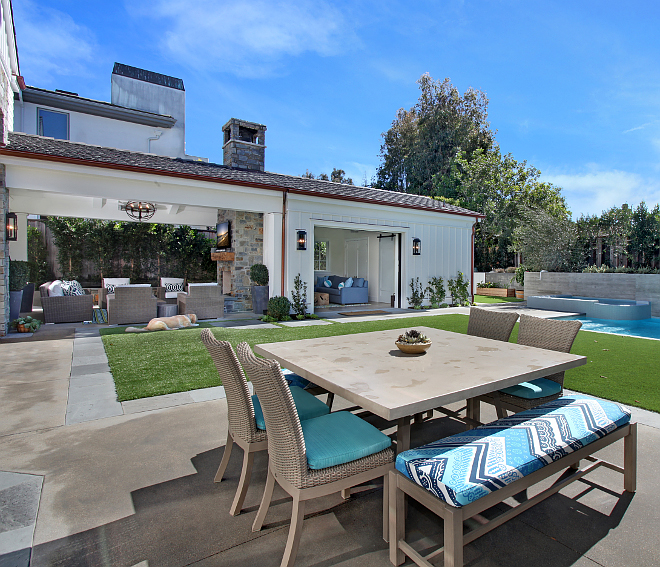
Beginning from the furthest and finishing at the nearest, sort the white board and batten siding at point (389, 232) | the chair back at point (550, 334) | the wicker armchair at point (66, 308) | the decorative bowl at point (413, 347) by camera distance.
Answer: the white board and batten siding at point (389, 232) → the wicker armchair at point (66, 308) → the chair back at point (550, 334) → the decorative bowl at point (413, 347)

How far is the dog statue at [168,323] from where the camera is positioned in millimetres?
7523

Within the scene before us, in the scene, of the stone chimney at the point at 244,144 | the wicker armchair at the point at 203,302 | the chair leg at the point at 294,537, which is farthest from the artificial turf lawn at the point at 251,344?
the stone chimney at the point at 244,144

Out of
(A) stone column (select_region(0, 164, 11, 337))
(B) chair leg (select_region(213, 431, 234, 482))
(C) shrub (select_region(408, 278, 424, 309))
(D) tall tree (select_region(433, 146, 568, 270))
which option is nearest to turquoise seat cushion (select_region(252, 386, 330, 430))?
(B) chair leg (select_region(213, 431, 234, 482))

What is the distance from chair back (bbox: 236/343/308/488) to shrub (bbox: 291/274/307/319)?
752cm

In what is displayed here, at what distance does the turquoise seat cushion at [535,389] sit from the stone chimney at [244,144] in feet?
31.9

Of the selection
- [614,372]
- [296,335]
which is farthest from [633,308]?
[296,335]

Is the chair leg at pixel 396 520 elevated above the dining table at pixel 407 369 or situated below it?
below

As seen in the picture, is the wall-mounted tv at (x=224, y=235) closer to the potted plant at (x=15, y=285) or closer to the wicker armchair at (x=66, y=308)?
the wicker armchair at (x=66, y=308)

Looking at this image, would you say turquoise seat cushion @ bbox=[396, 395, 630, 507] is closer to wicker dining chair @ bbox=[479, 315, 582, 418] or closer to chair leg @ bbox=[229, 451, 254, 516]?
wicker dining chair @ bbox=[479, 315, 582, 418]

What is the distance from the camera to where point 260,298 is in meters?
9.45

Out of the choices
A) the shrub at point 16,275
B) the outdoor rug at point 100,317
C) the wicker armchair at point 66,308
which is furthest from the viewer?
the outdoor rug at point 100,317

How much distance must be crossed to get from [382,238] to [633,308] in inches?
267

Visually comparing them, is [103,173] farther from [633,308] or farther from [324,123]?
[324,123]

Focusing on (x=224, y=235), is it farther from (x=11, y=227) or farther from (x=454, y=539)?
(x=454, y=539)
